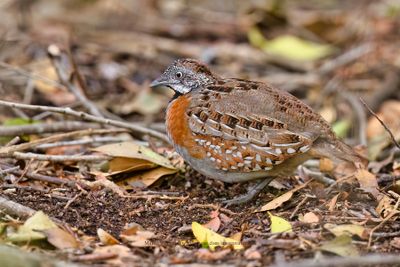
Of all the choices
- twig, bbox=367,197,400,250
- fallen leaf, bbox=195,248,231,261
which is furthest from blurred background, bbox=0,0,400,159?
fallen leaf, bbox=195,248,231,261

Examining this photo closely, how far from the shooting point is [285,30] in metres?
10.6

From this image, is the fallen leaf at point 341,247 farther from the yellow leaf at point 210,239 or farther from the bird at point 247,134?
the bird at point 247,134

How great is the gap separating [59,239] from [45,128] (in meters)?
2.09

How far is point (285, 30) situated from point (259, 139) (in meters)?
5.54

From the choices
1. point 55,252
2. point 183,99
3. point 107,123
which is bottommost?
point 55,252

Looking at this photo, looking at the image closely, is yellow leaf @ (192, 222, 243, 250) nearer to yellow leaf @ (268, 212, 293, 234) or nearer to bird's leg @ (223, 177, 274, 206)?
yellow leaf @ (268, 212, 293, 234)

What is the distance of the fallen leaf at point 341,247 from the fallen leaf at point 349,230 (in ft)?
0.55

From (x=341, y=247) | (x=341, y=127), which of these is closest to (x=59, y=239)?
(x=341, y=247)

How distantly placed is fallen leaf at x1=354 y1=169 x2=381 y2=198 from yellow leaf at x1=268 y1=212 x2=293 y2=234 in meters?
0.87

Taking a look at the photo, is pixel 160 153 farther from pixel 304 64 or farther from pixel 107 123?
pixel 304 64

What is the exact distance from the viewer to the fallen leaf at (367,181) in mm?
5527

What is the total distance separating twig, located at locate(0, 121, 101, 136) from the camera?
20.4 feet

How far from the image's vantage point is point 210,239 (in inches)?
189

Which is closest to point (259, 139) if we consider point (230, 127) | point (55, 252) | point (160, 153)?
point (230, 127)
